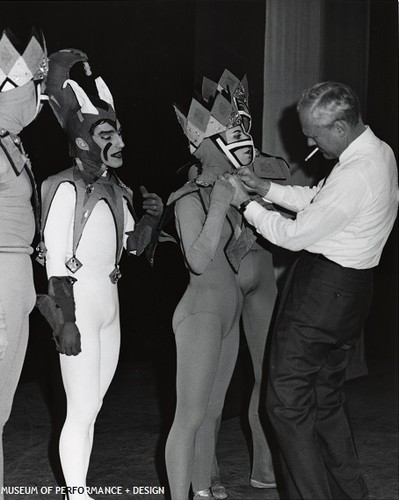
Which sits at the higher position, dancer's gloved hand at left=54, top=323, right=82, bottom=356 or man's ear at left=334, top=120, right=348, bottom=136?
man's ear at left=334, top=120, right=348, bottom=136

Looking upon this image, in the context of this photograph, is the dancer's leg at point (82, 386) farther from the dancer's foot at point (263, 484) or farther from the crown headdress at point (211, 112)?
the dancer's foot at point (263, 484)

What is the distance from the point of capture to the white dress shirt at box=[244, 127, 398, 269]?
11.6ft

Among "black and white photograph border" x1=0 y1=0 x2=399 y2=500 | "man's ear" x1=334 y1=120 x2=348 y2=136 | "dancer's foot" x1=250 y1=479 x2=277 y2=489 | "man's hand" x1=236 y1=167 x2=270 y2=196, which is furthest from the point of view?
"black and white photograph border" x1=0 y1=0 x2=399 y2=500

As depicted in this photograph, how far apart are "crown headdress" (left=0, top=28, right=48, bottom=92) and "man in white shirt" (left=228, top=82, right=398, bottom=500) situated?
944 millimetres

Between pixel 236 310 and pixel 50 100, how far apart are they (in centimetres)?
118

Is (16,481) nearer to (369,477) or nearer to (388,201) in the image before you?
(369,477)

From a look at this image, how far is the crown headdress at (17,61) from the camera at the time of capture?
361 cm

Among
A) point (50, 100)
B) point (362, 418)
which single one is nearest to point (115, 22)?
point (50, 100)

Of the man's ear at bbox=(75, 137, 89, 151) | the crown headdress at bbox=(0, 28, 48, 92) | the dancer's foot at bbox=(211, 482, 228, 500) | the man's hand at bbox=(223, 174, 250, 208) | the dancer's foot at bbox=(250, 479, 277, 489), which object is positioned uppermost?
the crown headdress at bbox=(0, 28, 48, 92)

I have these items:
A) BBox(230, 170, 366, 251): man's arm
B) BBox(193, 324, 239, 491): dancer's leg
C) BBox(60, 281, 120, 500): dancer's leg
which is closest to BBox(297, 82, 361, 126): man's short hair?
BBox(230, 170, 366, 251): man's arm

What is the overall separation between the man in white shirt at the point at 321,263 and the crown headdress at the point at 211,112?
0.39 metres

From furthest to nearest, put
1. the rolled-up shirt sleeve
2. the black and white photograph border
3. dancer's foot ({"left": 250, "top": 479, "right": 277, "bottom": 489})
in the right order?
the black and white photograph border → dancer's foot ({"left": 250, "top": 479, "right": 277, "bottom": 489}) → the rolled-up shirt sleeve

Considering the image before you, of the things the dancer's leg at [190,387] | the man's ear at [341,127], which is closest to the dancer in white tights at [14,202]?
the dancer's leg at [190,387]

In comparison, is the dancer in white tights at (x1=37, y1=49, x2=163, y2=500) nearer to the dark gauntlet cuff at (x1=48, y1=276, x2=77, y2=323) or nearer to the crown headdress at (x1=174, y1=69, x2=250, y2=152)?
the dark gauntlet cuff at (x1=48, y1=276, x2=77, y2=323)
